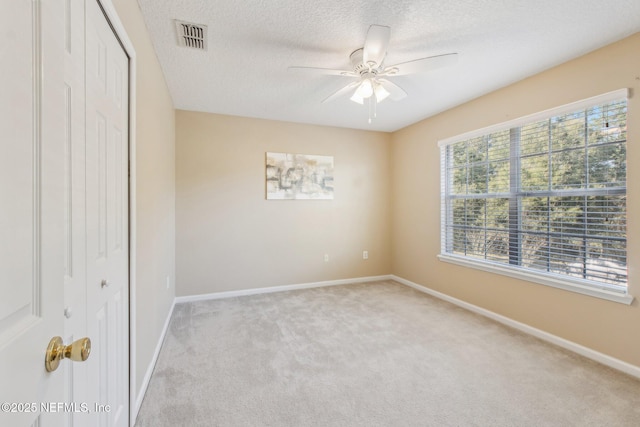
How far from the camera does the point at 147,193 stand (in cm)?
204

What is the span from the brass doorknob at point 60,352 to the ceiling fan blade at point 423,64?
2.32 metres

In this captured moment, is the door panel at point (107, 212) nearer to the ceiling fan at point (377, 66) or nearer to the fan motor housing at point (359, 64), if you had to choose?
the ceiling fan at point (377, 66)

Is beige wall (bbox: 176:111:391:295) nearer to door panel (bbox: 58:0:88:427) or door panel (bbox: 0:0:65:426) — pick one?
door panel (bbox: 58:0:88:427)

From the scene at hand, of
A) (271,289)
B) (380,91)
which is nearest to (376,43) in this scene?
(380,91)

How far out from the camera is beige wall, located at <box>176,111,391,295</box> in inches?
149

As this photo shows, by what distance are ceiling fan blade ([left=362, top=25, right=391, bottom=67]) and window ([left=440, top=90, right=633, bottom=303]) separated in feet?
6.01

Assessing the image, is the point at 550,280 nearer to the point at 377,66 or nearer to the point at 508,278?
the point at 508,278

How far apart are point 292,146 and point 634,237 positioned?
3696mm

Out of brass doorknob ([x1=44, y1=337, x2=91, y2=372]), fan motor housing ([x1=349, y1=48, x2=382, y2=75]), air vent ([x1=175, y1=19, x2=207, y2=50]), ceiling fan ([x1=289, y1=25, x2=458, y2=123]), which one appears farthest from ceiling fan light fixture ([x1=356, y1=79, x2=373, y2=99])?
brass doorknob ([x1=44, y1=337, x2=91, y2=372])

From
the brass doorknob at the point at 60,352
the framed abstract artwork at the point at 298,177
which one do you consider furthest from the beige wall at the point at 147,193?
the framed abstract artwork at the point at 298,177

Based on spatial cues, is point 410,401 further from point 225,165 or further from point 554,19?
point 225,165

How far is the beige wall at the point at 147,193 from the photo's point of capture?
1777mm

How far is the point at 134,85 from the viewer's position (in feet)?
5.49

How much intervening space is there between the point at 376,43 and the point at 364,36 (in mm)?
322
